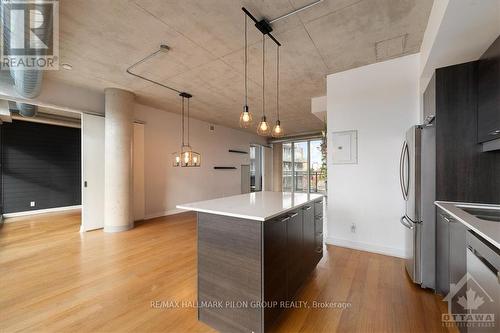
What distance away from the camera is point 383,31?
8.06 feet

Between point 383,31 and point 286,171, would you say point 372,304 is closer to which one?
point 383,31

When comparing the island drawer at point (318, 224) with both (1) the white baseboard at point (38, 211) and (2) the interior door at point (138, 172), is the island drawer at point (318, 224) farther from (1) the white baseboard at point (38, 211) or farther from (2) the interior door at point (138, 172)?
(1) the white baseboard at point (38, 211)

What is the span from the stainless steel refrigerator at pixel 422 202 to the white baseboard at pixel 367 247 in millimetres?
722

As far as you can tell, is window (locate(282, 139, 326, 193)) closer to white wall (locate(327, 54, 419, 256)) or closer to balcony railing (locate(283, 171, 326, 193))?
balcony railing (locate(283, 171, 326, 193))

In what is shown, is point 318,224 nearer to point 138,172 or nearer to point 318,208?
point 318,208

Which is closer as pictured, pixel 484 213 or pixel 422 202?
pixel 484 213

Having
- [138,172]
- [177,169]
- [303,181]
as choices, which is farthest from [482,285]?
[303,181]

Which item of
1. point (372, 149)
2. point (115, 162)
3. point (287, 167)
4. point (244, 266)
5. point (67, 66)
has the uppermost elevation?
point (67, 66)

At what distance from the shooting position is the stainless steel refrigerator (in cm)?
214

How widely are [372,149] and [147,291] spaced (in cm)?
353

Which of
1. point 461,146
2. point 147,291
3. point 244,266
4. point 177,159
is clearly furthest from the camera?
point 177,159

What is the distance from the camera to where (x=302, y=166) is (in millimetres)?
9531

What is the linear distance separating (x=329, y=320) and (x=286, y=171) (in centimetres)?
850
